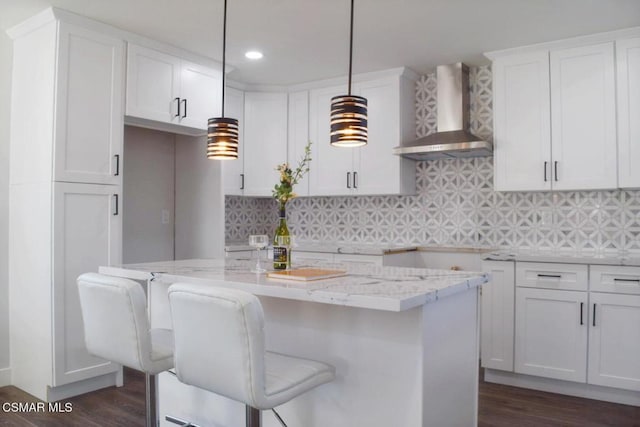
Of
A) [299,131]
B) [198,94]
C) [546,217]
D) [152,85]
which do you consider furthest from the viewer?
[299,131]

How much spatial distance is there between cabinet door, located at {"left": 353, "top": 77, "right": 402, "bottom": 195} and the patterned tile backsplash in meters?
0.34

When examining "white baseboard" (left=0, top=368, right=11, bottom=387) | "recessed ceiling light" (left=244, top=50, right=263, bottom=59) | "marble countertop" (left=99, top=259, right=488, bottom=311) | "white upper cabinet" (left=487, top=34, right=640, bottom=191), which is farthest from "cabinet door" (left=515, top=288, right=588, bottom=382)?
"white baseboard" (left=0, top=368, right=11, bottom=387)

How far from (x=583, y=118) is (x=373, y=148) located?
1.66m

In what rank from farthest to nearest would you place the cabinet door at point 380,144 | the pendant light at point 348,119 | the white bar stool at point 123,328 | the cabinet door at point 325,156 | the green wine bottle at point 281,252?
1. the cabinet door at point 325,156
2. the cabinet door at point 380,144
3. the green wine bottle at point 281,252
4. the pendant light at point 348,119
5. the white bar stool at point 123,328

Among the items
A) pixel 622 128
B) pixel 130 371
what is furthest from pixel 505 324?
pixel 130 371

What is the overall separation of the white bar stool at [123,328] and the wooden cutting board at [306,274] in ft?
1.77

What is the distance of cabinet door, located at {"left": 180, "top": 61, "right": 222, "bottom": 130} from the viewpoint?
3861mm

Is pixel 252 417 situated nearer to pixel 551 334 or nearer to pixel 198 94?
pixel 551 334

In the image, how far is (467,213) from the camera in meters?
4.23

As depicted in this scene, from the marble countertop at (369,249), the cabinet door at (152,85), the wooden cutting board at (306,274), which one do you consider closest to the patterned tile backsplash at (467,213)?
the marble countertop at (369,249)

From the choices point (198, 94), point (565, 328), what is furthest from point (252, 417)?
point (198, 94)

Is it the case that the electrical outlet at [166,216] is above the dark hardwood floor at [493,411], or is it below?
above

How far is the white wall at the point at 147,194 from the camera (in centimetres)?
434

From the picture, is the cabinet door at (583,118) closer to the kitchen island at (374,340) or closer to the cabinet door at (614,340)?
the cabinet door at (614,340)
